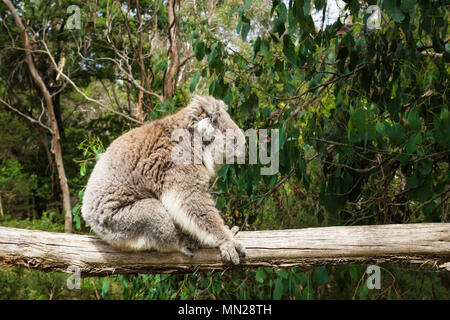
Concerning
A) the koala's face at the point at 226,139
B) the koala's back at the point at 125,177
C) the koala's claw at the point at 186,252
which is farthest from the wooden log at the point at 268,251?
the koala's face at the point at 226,139

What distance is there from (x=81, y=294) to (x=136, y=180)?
18.5ft

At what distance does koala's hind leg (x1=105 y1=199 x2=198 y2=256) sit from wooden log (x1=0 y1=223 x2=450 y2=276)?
0.23 feet

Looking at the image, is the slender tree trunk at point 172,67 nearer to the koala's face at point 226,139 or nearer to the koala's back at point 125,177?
the koala's face at point 226,139

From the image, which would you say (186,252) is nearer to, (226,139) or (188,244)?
(188,244)

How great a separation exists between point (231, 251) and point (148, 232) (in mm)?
499

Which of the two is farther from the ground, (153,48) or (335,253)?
(153,48)

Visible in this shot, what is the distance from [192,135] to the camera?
2.78m

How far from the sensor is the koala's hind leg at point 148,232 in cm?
238

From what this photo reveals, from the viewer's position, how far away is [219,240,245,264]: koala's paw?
7.59ft

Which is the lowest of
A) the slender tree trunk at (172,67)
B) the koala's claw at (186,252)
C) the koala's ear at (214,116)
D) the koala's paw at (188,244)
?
the koala's claw at (186,252)

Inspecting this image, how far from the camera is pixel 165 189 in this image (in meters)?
2.55

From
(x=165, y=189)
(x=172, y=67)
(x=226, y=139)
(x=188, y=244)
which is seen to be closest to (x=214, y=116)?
(x=226, y=139)

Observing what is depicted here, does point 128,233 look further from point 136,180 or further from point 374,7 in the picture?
point 374,7

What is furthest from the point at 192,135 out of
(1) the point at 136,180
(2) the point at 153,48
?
(2) the point at 153,48
